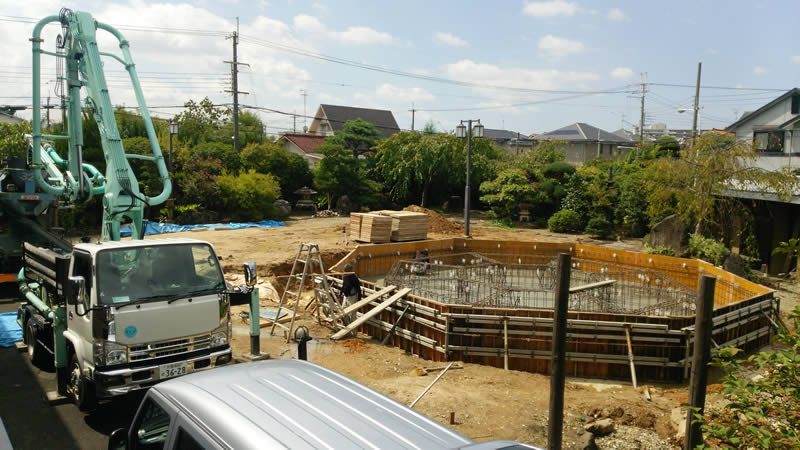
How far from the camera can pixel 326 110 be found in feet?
201

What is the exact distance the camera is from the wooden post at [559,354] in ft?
23.6

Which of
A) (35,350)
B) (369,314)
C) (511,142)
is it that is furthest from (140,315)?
(511,142)

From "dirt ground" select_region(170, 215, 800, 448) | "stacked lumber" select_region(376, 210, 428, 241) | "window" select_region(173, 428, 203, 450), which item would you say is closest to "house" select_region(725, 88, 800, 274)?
"stacked lumber" select_region(376, 210, 428, 241)

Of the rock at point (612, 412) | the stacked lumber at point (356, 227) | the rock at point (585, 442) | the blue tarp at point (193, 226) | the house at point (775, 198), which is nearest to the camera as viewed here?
the rock at point (585, 442)

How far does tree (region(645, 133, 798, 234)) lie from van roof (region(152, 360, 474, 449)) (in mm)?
21206

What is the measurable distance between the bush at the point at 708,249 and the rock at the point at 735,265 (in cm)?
54

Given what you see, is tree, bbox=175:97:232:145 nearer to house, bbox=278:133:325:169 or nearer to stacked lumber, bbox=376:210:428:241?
house, bbox=278:133:325:169

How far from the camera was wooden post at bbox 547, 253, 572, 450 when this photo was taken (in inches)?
284

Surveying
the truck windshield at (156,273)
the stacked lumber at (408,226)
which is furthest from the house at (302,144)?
the truck windshield at (156,273)

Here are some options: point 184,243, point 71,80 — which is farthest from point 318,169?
point 184,243

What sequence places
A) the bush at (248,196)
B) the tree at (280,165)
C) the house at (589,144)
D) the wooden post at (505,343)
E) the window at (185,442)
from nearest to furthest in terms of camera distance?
the window at (185,442) → the wooden post at (505,343) → the bush at (248,196) → the tree at (280,165) → the house at (589,144)

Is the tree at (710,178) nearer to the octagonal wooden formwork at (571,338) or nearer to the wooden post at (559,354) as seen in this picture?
the octagonal wooden formwork at (571,338)

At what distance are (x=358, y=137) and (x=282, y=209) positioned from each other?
8.64m

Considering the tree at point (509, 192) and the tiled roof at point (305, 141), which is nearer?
the tree at point (509, 192)
